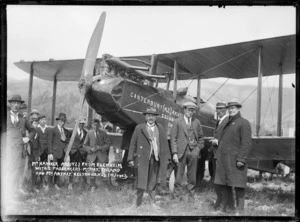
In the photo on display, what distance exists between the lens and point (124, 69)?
5957mm

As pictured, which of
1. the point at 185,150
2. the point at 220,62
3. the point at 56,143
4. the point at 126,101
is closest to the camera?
the point at 185,150

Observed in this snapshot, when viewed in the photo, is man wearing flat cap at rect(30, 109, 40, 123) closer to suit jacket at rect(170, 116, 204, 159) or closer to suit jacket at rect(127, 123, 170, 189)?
suit jacket at rect(127, 123, 170, 189)

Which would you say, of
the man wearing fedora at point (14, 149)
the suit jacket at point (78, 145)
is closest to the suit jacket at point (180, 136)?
the suit jacket at point (78, 145)

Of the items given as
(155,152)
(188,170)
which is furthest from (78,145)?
(188,170)

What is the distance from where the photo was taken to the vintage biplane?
18.2 ft

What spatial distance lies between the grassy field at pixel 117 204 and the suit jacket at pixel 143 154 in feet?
1.14

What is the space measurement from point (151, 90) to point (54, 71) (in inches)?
108

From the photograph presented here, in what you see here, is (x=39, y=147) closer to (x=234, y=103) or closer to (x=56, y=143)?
(x=56, y=143)

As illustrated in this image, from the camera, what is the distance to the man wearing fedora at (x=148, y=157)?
4938 millimetres

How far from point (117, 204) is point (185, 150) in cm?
133

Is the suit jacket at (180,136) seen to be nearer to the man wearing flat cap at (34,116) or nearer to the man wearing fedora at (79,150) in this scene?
the man wearing fedora at (79,150)

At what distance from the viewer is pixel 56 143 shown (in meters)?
5.79

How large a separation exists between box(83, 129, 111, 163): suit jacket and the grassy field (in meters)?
0.43

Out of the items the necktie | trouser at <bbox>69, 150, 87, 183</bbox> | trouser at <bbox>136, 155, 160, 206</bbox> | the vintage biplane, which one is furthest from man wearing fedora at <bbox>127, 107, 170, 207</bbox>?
the necktie
